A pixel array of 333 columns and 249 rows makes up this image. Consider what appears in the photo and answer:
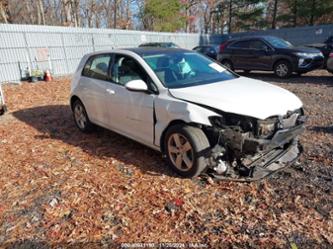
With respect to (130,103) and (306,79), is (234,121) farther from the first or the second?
(306,79)

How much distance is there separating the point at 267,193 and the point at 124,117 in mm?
2298

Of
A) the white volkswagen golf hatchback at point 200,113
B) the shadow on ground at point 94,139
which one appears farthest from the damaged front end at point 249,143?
the shadow on ground at point 94,139

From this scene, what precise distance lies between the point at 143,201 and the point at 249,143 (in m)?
1.36

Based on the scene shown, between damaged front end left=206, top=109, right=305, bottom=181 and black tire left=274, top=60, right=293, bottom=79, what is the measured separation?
26.3 feet

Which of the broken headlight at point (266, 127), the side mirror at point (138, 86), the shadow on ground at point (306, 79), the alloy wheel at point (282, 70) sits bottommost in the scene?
the shadow on ground at point (306, 79)

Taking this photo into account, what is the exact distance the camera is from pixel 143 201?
3352 millimetres

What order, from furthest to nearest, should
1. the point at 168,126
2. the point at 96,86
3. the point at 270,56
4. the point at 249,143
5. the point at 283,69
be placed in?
1. the point at 270,56
2. the point at 283,69
3. the point at 96,86
4. the point at 168,126
5. the point at 249,143

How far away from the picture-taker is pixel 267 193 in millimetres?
3361

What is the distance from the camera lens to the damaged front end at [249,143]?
326cm

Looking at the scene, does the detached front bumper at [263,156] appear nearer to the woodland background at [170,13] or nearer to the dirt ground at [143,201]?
the dirt ground at [143,201]

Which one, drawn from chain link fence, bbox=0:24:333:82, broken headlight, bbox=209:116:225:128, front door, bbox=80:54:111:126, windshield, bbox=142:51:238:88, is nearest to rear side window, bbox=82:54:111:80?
front door, bbox=80:54:111:126

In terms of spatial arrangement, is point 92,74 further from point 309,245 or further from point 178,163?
point 309,245

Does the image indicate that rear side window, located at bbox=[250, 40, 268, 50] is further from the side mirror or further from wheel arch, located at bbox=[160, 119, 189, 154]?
wheel arch, located at bbox=[160, 119, 189, 154]

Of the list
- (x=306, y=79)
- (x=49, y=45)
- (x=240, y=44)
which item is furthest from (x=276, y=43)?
(x=49, y=45)
